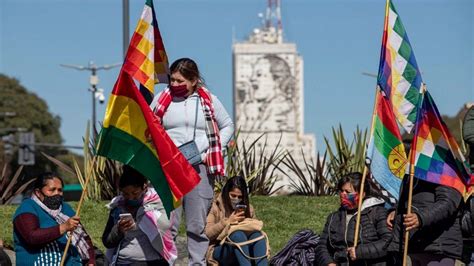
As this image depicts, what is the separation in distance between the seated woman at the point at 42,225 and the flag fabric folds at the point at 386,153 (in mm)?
2347

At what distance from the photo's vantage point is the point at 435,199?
10312mm

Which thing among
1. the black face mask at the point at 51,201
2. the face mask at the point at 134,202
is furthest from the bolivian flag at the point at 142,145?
the black face mask at the point at 51,201

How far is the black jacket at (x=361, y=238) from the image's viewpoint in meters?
11.1

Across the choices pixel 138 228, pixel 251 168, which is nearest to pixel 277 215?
pixel 251 168

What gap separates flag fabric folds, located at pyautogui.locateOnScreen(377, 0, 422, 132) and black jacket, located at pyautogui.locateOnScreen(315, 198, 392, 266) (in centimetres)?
85

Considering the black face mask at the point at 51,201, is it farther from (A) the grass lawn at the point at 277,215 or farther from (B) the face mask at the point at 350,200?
(A) the grass lawn at the point at 277,215

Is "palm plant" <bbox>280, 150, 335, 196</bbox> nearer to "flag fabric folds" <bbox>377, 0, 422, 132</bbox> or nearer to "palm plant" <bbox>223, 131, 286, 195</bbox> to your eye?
"palm plant" <bbox>223, 131, 286, 195</bbox>

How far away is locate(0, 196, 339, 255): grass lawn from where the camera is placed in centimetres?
1516

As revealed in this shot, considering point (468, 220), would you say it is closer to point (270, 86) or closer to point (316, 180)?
point (316, 180)

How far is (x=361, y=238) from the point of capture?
11.3 metres

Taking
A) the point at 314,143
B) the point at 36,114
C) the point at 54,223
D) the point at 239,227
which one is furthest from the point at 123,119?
the point at 314,143

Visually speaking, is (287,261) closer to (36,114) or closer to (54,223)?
(54,223)

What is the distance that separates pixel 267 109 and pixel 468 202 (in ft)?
512

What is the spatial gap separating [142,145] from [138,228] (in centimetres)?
64
